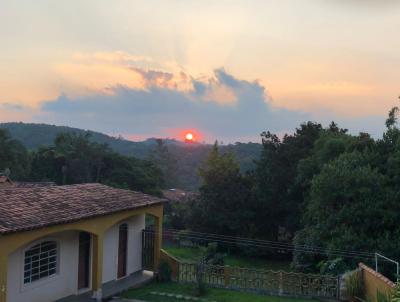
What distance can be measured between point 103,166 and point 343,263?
126 feet

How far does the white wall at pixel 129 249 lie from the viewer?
59.5 feet

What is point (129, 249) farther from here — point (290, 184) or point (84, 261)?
point (290, 184)

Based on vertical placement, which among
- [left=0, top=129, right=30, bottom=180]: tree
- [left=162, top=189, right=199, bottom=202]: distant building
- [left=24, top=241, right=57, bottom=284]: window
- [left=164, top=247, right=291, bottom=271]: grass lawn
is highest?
[left=0, top=129, right=30, bottom=180]: tree

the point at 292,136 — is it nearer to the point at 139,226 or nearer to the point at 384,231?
the point at 384,231

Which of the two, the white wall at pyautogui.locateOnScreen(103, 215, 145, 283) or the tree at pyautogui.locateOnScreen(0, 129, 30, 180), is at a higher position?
the tree at pyautogui.locateOnScreen(0, 129, 30, 180)

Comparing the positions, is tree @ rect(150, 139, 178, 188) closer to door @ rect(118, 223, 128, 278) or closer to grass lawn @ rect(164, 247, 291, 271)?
grass lawn @ rect(164, 247, 291, 271)

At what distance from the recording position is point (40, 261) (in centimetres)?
1510

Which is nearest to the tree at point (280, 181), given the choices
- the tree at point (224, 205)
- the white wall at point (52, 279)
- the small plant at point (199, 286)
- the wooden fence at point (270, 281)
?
the tree at point (224, 205)

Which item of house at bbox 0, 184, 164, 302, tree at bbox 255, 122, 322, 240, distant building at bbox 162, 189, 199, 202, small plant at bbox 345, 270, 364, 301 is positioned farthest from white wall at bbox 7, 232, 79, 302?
distant building at bbox 162, 189, 199, 202

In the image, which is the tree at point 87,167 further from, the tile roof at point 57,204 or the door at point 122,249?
the door at point 122,249

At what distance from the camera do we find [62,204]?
619 inches

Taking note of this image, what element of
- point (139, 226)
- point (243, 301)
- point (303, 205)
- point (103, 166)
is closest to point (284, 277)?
point (243, 301)

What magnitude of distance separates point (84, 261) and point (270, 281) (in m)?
6.85

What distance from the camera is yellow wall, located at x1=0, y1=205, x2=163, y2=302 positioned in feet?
40.1
